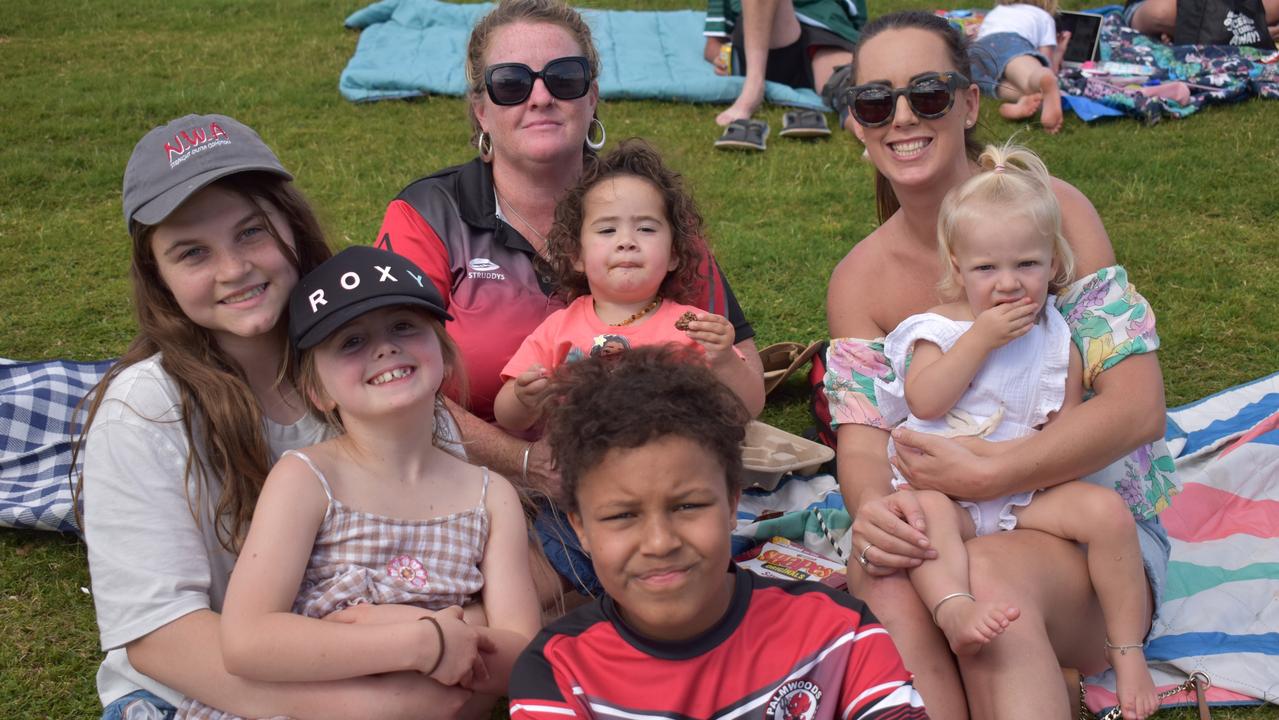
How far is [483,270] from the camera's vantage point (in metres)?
3.86

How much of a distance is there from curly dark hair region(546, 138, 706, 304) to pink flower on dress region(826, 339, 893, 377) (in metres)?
0.49

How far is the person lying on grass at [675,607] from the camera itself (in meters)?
2.40

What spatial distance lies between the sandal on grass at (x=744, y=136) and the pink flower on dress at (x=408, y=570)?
18.4 feet

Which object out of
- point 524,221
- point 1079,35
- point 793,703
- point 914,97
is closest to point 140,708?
point 793,703

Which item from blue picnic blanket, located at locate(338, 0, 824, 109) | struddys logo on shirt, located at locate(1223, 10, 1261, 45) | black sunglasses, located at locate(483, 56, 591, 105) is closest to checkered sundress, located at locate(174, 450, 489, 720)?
black sunglasses, located at locate(483, 56, 591, 105)

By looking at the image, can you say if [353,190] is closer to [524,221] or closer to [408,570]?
[524,221]

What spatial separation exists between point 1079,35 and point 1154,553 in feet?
22.6

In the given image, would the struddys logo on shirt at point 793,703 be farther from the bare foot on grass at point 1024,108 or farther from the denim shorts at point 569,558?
the bare foot on grass at point 1024,108

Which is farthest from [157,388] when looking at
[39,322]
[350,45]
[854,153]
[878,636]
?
[350,45]

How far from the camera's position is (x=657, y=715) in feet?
8.08

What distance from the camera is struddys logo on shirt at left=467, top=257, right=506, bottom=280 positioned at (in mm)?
3854

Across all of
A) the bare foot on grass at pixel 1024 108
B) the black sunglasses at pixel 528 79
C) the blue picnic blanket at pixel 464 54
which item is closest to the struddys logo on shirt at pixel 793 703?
the black sunglasses at pixel 528 79

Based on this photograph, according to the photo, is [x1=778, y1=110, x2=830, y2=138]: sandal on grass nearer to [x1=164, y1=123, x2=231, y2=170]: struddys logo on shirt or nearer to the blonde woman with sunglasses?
the blonde woman with sunglasses

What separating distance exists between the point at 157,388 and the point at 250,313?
0.94 ft
